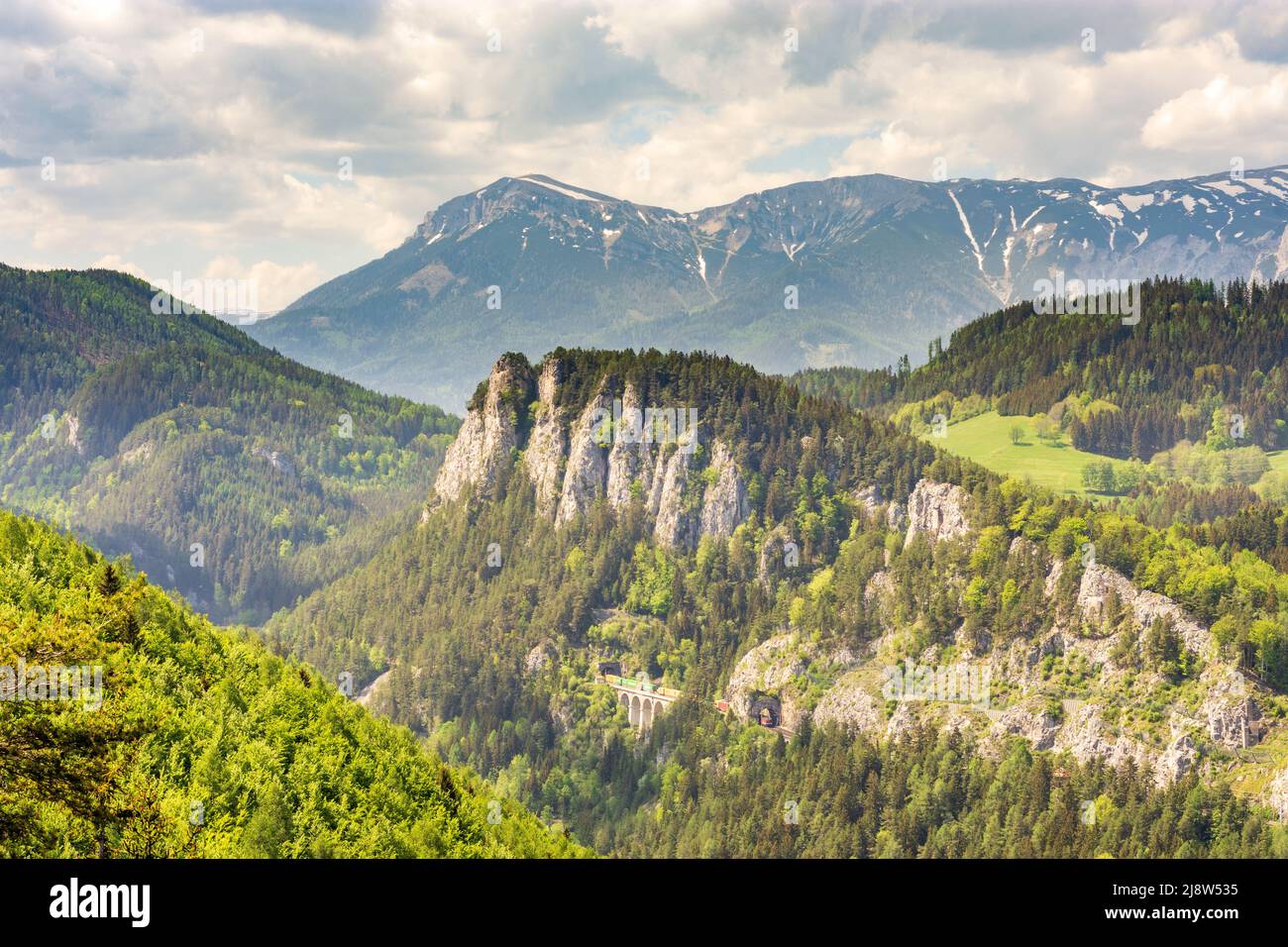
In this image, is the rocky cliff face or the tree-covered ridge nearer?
the tree-covered ridge

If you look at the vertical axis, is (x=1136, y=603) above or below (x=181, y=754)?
below

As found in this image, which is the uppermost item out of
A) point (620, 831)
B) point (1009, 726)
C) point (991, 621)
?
point (991, 621)

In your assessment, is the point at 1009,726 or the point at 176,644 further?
the point at 1009,726

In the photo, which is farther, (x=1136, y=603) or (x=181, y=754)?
(x=1136, y=603)

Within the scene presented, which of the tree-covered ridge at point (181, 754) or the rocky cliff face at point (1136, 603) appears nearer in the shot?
the tree-covered ridge at point (181, 754)
